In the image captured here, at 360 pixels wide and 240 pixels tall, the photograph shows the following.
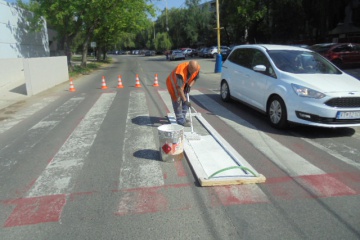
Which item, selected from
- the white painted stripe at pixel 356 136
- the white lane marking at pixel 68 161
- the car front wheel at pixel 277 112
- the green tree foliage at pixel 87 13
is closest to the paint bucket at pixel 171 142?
the white lane marking at pixel 68 161

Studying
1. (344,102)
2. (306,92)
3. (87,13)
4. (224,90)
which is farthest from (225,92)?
(87,13)

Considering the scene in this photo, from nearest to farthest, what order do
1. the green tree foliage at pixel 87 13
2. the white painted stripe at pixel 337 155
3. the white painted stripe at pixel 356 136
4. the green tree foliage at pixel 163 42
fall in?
the white painted stripe at pixel 337 155
the white painted stripe at pixel 356 136
the green tree foliage at pixel 87 13
the green tree foliage at pixel 163 42

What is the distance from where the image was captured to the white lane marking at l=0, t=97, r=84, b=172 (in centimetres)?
588

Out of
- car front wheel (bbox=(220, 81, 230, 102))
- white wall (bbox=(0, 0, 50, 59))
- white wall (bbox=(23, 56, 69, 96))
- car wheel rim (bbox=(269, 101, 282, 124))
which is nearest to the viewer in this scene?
car wheel rim (bbox=(269, 101, 282, 124))

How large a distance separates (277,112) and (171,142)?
3.05 meters

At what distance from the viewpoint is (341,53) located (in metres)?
21.0

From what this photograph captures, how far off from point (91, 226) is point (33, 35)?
92.0ft

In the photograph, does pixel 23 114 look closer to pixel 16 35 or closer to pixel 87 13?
pixel 87 13

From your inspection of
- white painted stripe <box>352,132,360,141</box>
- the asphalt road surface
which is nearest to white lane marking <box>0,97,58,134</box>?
the asphalt road surface

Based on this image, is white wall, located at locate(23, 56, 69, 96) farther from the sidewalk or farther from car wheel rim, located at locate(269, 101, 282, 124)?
car wheel rim, located at locate(269, 101, 282, 124)

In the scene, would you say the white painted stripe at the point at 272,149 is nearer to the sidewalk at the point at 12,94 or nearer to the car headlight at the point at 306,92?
the car headlight at the point at 306,92

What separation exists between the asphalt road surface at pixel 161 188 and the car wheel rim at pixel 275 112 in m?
0.25

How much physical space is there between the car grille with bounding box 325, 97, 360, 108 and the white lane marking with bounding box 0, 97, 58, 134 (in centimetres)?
718

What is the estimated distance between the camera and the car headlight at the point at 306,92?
6.33 metres
